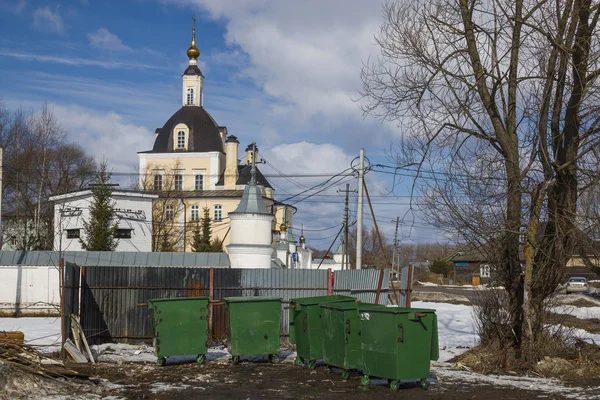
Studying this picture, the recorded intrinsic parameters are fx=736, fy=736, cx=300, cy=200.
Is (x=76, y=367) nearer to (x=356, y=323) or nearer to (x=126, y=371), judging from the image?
(x=126, y=371)

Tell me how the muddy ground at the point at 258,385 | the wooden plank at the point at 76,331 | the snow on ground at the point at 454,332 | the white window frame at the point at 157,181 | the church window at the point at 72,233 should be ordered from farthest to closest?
1. the white window frame at the point at 157,181
2. the church window at the point at 72,233
3. the snow on ground at the point at 454,332
4. the wooden plank at the point at 76,331
5. the muddy ground at the point at 258,385

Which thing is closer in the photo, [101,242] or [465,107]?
[465,107]

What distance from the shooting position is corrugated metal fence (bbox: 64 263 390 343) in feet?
54.6

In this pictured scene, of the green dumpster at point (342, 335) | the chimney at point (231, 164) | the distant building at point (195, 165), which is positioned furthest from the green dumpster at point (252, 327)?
the chimney at point (231, 164)

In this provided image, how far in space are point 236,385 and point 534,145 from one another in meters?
6.77

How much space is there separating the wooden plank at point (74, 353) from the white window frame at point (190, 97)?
183 feet

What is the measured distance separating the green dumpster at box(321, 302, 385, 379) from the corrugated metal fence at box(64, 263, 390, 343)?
4625 millimetres

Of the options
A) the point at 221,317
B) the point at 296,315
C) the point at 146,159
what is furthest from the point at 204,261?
the point at 146,159

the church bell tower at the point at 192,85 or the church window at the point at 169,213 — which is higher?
the church bell tower at the point at 192,85

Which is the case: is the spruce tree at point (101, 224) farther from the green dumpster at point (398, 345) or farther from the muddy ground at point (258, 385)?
the green dumpster at point (398, 345)

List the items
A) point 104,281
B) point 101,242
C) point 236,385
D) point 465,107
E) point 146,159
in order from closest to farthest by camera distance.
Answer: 1. point 236,385
2. point 465,107
3. point 104,281
4. point 101,242
5. point 146,159

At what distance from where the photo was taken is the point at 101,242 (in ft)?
122

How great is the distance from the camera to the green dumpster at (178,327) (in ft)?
45.9

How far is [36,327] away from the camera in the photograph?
2144 cm
